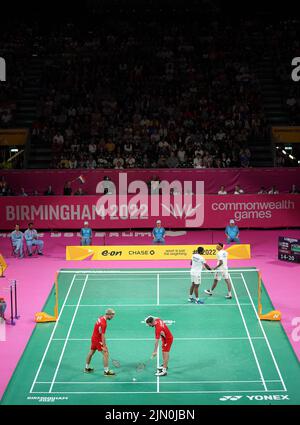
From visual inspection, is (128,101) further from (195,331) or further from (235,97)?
(195,331)

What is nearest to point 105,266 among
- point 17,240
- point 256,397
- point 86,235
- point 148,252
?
point 148,252

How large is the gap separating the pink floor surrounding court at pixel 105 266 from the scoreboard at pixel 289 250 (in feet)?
1.03

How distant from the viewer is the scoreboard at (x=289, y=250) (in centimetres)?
2425

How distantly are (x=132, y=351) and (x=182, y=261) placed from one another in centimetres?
959

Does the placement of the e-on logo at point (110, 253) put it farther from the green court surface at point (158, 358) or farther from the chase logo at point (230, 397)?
the chase logo at point (230, 397)

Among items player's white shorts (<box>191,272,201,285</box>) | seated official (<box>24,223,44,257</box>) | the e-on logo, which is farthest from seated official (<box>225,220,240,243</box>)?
player's white shorts (<box>191,272,201,285</box>)

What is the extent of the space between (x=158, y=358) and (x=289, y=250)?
10.5m

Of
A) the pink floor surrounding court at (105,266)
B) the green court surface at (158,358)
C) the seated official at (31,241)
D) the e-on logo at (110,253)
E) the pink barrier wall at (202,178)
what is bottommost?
the green court surface at (158,358)

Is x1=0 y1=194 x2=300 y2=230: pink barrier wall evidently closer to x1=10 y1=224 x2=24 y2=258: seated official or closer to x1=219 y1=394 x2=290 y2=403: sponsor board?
x1=10 y1=224 x2=24 y2=258: seated official

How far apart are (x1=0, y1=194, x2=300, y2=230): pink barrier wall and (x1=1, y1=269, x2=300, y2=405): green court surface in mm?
7825

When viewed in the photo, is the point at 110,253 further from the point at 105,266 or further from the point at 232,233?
the point at 232,233

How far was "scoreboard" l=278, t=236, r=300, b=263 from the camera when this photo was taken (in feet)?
79.6

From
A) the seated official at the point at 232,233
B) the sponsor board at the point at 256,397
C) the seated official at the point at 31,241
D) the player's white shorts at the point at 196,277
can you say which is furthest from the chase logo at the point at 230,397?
the seated official at the point at 31,241
